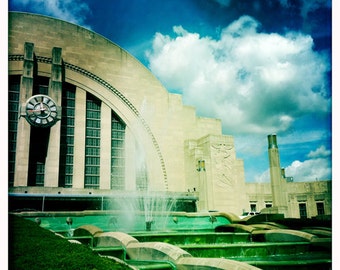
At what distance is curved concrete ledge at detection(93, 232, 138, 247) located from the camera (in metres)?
6.19

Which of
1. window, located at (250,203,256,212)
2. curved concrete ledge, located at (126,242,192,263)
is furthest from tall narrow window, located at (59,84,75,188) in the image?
window, located at (250,203,256,212)

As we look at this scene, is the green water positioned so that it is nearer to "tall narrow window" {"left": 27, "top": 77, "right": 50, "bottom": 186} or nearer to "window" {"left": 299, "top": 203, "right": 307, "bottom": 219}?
"tall narrow window" {"left": 27, "top": 77, "right": 50, "bottom": 186}

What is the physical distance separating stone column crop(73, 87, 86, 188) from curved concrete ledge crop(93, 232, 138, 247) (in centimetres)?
1228

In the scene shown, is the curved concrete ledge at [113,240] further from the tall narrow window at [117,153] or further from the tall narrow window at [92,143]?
the tall narrow window at [117,153]

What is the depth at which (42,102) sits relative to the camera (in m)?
17.4

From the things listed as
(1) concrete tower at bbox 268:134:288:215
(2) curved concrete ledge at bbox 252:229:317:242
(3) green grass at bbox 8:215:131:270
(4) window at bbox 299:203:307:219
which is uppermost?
(1) concrete tower at bbox 268:134:288:215

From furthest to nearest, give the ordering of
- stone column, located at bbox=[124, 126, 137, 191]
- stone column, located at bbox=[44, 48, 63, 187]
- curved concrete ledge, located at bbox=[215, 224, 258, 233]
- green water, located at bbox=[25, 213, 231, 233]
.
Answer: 1. stone column, located at bbox=[124, 126, 137, 191]
2. stone column, located at bbox=[44, 48, 63, 187]
3. green water, located at bbox=[25, 213, 231, 233]
4. curved concrete ledge, located at bbox=[215, 224, 258, 233]

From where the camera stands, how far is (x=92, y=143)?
20.4 metres

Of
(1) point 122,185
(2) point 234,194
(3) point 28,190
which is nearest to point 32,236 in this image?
(3) point 28,190

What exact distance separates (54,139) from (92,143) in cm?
302

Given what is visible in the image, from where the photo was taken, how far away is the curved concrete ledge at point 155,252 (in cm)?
492

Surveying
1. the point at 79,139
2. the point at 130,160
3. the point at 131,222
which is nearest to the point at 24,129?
the point at 79,139

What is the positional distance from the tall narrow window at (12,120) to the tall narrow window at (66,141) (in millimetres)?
2614

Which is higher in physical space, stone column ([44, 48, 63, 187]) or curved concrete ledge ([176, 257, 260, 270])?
stone column ([44, 48, 63, 187])
